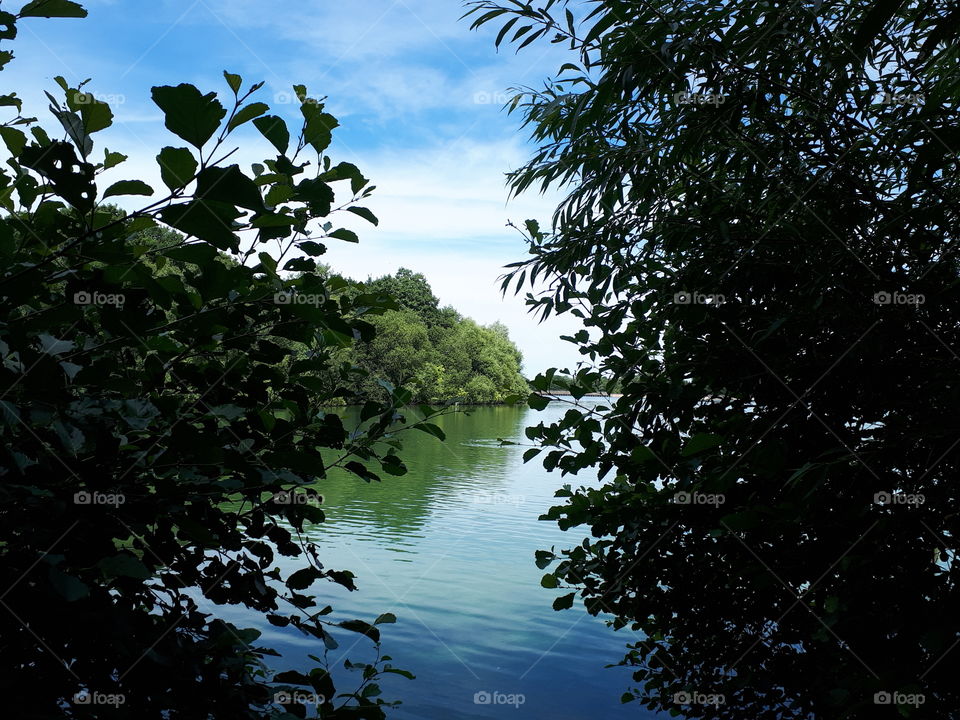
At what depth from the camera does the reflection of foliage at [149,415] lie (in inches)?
46.6

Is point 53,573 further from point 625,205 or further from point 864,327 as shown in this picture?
point 625,205

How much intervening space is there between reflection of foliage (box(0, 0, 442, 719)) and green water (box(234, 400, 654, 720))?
212 cm

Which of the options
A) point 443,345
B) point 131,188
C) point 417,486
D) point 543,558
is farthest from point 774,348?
point 443,345

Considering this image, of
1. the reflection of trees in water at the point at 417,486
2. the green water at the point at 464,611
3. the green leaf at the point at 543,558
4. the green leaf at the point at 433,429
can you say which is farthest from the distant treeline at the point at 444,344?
the green leaf at the point at 433,429

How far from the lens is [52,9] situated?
4.55 feet

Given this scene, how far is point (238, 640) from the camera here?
172 centimetres

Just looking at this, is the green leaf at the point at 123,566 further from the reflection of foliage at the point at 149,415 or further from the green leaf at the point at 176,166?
the green leaf at the point at 176,166

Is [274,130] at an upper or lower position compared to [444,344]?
lower

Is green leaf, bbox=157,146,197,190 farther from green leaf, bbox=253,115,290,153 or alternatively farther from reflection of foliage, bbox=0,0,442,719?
green leaf, bbox=253,115,290,153

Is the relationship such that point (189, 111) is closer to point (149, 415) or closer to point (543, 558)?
point (149, 415)

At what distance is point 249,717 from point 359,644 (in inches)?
272

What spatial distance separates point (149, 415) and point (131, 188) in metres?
0.49

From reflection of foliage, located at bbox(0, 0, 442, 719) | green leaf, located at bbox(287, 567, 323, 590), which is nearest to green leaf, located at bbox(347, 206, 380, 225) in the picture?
reflection of foliage, located at bbox(0, 0, 442, 719)

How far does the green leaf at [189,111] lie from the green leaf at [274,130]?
0.29 m
